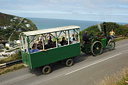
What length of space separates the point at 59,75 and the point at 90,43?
4.04 meters

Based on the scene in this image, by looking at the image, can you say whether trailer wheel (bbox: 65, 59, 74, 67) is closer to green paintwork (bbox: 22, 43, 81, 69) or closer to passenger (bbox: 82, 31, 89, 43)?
green paintwork (bbox: 22, 43, 81, 69)

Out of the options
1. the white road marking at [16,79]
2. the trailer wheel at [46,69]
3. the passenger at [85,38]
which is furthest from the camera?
the passenger at [85,38]

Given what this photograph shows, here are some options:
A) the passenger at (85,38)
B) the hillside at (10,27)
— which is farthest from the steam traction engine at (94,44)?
the hillside at (10,27)

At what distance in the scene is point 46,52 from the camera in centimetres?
709

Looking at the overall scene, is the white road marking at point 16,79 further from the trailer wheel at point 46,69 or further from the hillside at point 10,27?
the hillside at point 10,27

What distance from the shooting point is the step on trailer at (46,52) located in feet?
21.9

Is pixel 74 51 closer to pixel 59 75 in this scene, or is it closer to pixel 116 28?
pixel 59 75

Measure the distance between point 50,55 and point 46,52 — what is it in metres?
0.32

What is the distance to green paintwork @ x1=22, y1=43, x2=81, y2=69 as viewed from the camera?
6.74 metres

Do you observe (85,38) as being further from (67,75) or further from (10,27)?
(10,27)

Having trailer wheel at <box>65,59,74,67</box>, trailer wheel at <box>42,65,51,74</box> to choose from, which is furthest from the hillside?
trailer wheel at <box>42,65,51,74</box>

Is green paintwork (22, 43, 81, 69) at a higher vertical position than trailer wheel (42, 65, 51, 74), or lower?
higher

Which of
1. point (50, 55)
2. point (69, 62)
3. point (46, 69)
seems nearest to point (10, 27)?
point (69, 62)

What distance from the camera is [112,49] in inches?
451
